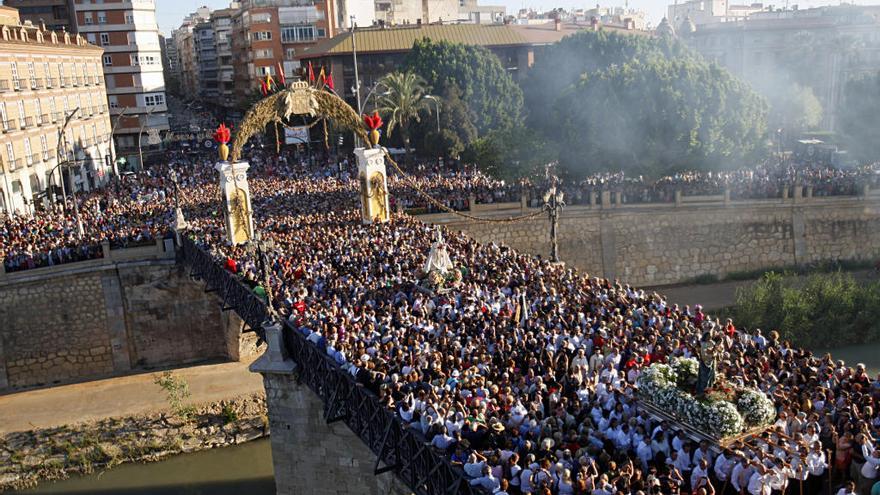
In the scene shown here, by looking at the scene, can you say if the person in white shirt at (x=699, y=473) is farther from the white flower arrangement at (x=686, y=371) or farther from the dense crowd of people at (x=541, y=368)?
the white flower arrangement at (x=686, y=371)

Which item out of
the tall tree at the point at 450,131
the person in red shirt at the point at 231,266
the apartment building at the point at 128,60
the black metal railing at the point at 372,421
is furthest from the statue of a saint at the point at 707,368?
the apartment building at the point at 128,60

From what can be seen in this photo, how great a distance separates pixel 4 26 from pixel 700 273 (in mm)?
37016

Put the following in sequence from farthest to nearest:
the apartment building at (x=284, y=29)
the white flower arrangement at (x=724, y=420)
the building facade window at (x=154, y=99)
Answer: the apartment building at (x=284, y=29)
the building facade window at (x=154, y=99)
the white flower arrangement at (x=724, y=420)

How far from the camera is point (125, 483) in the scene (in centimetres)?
2280

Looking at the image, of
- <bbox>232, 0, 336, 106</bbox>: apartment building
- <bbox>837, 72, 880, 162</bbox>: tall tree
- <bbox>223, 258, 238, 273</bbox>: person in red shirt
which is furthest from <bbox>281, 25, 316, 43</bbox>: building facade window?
<bbox>223, 258, 238, 273</bbox>: person in red shirt

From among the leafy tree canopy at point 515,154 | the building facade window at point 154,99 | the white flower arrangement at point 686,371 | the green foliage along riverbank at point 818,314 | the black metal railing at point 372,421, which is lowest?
the green foliage along riverbank at point 818,314

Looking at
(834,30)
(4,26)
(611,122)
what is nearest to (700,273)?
(611,122)

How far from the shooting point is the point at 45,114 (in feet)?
141

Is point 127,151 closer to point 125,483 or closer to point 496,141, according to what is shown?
point 496,141

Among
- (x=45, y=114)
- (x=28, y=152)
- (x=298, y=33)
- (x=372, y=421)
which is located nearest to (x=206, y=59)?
(x=298, y=33)

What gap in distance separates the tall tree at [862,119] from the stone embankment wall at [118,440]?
3628 cm

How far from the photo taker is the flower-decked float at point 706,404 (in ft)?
34.2

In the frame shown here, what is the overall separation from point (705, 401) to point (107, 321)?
2391 cm

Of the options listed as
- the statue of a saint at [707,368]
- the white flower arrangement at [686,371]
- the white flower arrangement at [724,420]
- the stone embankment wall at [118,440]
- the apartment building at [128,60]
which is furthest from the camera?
the apartment building at [128,60]
